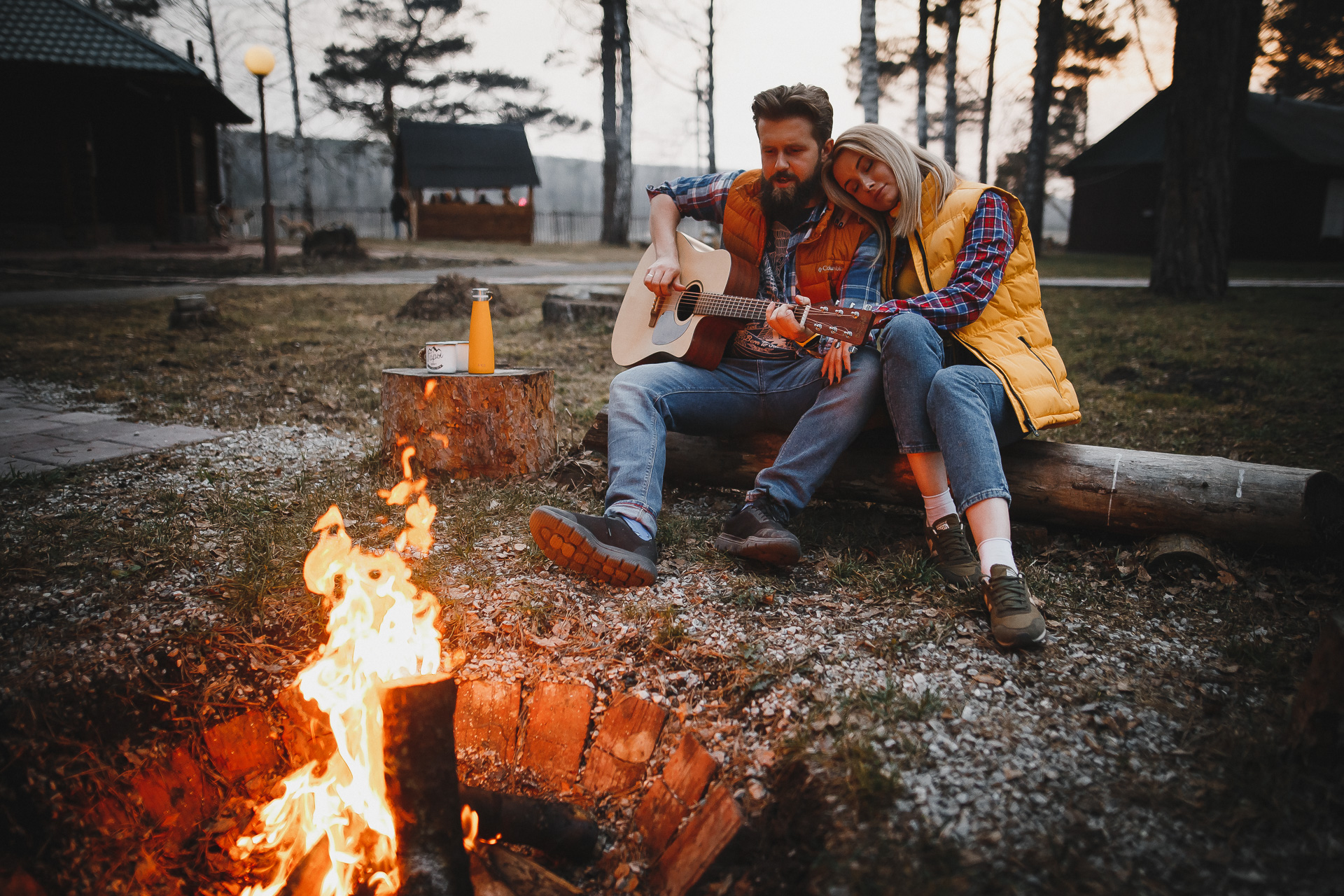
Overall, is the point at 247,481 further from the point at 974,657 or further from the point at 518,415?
the point at 974,657

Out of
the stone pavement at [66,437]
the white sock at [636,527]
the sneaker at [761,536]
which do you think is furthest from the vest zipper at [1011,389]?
the stone pavement at [66,437]

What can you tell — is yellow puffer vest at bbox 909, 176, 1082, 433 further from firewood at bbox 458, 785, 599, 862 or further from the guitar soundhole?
firewood at bbox 458, 785, 599, 862

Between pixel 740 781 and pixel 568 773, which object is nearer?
pixel 740 781

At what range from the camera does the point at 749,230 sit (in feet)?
9.57

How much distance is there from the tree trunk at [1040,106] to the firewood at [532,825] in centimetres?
1564

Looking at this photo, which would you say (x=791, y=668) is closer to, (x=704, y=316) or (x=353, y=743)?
(x=353, y=743)

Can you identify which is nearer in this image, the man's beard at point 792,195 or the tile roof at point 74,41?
the man's beard at point 792,195

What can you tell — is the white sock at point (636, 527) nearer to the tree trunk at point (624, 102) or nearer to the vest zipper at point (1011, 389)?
the vest zipper at point (1011, 389)

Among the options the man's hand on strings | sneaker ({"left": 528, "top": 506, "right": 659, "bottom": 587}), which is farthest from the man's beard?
sneaker ({"left": 528, "top": 506, "right": 659, "bottom": 587})

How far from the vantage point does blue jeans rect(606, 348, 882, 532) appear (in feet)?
8.29

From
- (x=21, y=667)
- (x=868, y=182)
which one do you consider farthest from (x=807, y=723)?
(x=21, y=667)

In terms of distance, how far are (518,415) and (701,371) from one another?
0.94 metres

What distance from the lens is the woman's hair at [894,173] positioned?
2.50 m

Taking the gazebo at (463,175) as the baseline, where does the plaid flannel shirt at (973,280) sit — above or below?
below
